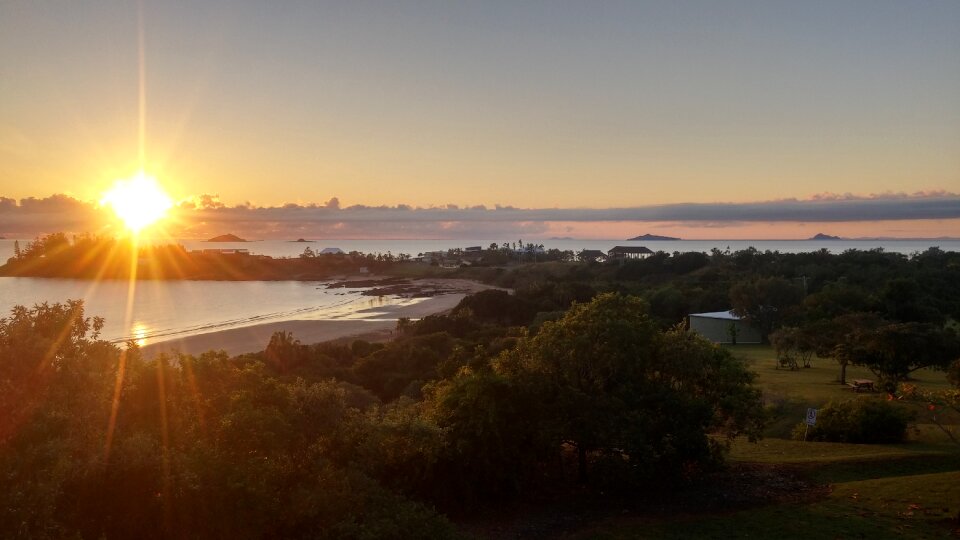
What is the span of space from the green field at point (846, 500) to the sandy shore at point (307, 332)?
31115 mm

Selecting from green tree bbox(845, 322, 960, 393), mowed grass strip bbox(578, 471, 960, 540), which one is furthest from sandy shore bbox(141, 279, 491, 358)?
green tree bbox(845, 322, 960, 393)

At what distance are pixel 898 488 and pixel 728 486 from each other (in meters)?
3.23

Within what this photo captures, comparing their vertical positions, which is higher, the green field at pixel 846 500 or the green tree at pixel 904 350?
the green tree at pixel 904 350

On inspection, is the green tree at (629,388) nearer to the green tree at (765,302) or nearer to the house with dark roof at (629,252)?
the green tree at (765,302)

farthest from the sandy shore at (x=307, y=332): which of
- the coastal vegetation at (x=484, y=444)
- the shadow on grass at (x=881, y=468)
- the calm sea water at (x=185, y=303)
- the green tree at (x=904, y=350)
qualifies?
the green tree at (x=904, y=350)

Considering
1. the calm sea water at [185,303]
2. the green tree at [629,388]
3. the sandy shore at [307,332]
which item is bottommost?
the sandy shore at [307,332]

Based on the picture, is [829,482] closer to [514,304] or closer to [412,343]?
[412,343]

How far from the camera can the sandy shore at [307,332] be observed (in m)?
45.2

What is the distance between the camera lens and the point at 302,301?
83.1 m

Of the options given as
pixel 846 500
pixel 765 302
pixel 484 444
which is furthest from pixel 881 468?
pixel 765 302

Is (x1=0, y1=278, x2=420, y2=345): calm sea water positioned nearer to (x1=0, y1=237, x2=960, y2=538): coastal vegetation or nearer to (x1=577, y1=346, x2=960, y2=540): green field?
(x1=0, y1=237, x2=960, y2=538): coastal vegetation

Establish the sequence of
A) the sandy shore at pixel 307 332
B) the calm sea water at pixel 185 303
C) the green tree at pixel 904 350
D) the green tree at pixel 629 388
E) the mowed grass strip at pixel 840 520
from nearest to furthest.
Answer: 1. the mowed grass strip at pixel 840 520
2. the green tree at pixel 629 388
3. the green tree at pixel 904 350
4. the sandy shore at pixel 307 332
5. the calm sea water at pixel 185 303

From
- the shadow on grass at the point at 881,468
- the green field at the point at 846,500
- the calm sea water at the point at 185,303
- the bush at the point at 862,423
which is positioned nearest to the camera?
the green field at the point at 846,500

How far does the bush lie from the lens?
57.7 feet
